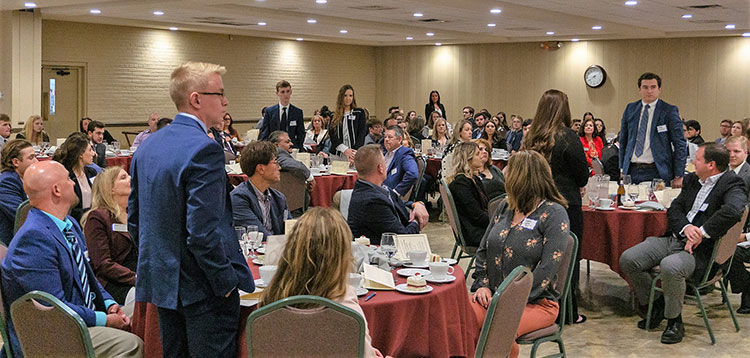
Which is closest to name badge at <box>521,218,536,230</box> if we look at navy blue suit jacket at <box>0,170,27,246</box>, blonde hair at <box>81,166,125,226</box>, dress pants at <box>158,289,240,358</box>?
dress pants at <box>158,289,240,358</box>

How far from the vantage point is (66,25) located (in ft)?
50.4

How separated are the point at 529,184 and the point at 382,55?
1895 cm

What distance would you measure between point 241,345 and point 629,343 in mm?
3103

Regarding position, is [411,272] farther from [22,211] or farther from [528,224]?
[22,211]

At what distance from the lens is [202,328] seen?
274 cm


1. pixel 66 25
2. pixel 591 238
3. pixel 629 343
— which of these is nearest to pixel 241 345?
pixel 629 343

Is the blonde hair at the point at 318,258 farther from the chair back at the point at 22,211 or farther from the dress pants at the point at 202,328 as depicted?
the chair back at the point at 22,211

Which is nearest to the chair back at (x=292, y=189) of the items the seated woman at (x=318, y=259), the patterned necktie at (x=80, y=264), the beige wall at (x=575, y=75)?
the patterned necktie at (x=80, y=264)

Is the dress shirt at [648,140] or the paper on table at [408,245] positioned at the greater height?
the dress shirt at [648,140]

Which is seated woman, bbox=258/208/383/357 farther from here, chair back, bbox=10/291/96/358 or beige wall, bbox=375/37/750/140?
beige wall, bbox=375/37/750/140

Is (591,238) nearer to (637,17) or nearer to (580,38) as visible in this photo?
(637,17)

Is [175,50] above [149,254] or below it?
above

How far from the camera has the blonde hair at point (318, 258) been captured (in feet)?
8.73

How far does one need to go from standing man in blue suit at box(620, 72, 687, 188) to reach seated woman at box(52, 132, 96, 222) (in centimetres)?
429
